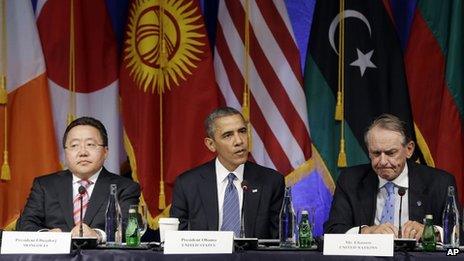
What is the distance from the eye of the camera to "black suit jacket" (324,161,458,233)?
501 cm

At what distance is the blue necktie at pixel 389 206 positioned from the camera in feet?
16.4

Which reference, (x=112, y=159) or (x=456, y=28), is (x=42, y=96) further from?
(x=456, y=28)

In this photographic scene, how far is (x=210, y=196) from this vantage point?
5.30m

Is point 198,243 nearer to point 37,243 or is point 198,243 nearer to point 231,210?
point 37,243

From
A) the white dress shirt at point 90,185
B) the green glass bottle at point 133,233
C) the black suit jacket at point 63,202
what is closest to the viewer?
the green glass bottle at point 133,233

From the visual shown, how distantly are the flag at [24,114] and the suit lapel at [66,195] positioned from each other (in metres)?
1.16

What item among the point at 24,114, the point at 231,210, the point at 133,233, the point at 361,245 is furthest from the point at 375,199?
the point at 24,114

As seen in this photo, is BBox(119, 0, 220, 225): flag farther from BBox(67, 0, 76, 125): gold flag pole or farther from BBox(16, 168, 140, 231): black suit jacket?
BBox(16, 168, 140, 231): black suit jacket

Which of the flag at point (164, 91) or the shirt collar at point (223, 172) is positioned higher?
the flag at point (164, 91)

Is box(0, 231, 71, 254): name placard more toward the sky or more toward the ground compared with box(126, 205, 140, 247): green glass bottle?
more toward the ground

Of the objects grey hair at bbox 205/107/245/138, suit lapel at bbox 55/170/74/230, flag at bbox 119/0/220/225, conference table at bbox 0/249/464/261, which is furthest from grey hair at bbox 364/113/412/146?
flag at bbox 119/0/220/225

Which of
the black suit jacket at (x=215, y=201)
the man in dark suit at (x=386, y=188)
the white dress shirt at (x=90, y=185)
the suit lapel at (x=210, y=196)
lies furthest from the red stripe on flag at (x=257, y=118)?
the white dress shirt at (x=90, y=185)

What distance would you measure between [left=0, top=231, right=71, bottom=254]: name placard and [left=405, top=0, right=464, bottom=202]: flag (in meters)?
3.28

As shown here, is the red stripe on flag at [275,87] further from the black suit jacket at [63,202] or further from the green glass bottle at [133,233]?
the green glass bottle at [133,233]
